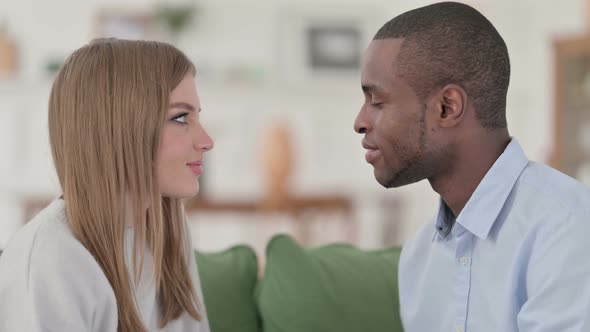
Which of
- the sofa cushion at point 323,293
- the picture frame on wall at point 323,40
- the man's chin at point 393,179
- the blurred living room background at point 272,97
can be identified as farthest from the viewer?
the picture frame on wall at point 323,40

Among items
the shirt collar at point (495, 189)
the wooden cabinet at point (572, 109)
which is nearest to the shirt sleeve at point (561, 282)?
the shirt collar at point (495, 189)

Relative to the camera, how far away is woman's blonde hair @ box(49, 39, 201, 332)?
4.85 feet

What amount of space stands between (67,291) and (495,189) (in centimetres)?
75

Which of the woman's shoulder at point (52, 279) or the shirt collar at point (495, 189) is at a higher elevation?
the shirt collar at point (495, 189)

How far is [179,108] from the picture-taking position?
5.09ft

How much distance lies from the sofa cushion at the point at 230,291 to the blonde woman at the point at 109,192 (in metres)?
0.19

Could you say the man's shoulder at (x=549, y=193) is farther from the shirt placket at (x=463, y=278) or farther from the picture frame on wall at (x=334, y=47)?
the picture frame on wall at (x=334, y=47)

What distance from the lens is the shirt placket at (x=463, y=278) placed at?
142 centimetres

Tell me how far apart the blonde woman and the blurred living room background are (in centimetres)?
435

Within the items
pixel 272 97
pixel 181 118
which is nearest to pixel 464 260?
pixel 181 118

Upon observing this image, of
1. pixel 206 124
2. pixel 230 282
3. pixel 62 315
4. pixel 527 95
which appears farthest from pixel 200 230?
pixel 62 315

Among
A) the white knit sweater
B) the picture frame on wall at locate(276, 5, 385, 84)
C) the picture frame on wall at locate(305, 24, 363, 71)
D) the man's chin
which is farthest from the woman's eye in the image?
the picture frame on wall at locate(305, 24, 363, 71)

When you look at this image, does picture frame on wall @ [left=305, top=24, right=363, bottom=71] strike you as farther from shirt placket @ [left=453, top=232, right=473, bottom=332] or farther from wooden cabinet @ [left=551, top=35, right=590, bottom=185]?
shirt placket @ [left=453, top=232, right=473, bottom=332]

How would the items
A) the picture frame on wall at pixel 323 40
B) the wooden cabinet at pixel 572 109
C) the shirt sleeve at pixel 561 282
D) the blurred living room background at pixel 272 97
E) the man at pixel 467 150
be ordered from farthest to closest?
the picture frame on wall at pixel 323 40 < the blurred living room background at pixel 272 97 < the wooden cabinet at pixel 572 109 < the man at pixel 467 150 < the shirt sleeve at pixel 561 282
